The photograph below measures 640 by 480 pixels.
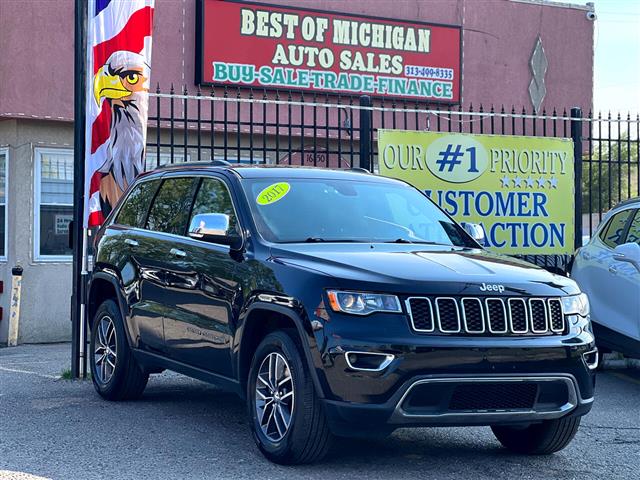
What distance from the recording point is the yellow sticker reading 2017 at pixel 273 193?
7.18 metres

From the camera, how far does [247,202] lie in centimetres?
711

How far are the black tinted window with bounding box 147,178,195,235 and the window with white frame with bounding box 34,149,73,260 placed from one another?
Result: 815 cm

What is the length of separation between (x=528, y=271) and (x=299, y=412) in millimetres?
1657

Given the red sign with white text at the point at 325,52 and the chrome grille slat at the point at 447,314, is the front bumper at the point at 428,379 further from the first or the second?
the red sign with white text at the point at 325,52

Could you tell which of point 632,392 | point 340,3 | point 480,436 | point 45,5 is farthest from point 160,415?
point 340,3

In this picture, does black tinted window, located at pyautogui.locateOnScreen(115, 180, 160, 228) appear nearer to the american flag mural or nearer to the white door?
the american flag mural

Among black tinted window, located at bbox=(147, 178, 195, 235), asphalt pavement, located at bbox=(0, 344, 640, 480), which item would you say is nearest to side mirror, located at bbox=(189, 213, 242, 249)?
black tinted window, located at bbox=(147, 178, 195, 235)

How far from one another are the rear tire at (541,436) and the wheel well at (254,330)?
4.99 ft

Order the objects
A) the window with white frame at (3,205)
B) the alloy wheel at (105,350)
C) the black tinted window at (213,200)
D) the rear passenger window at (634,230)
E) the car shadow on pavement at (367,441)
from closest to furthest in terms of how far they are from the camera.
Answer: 1. the car shadow on pavement at (367,441)
2. the black tinted window at (213,200)
3. the alloy wheel at (105,350)
4. the rear passenger window at (634,230)
5. the window with white frame at (3,205)

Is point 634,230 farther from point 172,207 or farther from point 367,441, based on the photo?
point 172,207

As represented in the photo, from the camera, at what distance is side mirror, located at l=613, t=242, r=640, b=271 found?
31.4 ft

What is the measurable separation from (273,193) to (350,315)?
66.3 inches

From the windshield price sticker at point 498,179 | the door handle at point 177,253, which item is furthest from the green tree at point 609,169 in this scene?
the door handle at point 177,253

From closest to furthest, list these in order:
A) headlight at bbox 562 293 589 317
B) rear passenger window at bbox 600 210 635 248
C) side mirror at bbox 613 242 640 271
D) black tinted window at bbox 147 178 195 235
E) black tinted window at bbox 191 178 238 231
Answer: headlight at bbox 562 293 589 317 → black tinted window at bbox 191 178 238 231 → black tinted window at bbox 147 178 195 235 → side mirror at bbox 613 242 640 271 → rear passenger window at bbox 600 210 635 248
